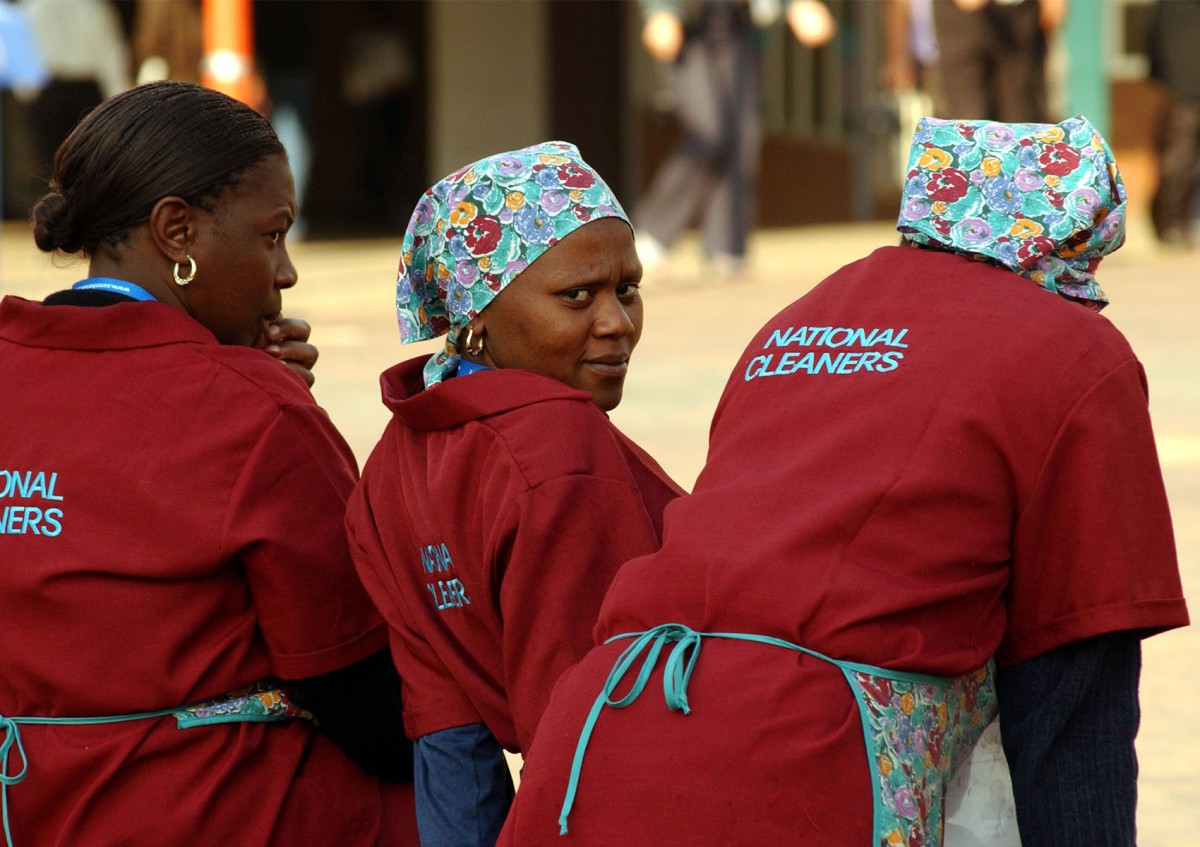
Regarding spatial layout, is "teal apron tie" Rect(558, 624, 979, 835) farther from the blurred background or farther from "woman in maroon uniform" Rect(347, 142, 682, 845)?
the blurred background

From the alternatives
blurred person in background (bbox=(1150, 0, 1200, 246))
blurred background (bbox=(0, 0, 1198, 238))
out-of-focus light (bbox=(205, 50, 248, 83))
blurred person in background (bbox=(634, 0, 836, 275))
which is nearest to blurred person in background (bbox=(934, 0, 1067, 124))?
blurred person in background (bbox=(634, 0, 836, 275))

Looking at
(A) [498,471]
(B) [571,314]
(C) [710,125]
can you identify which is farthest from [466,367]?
(C) [710,125]

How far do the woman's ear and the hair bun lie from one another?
4.7 inches

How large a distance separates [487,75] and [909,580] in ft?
49.8

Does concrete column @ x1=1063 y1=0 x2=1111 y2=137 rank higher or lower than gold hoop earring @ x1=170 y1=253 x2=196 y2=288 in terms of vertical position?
lower

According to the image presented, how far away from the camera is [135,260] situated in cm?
253

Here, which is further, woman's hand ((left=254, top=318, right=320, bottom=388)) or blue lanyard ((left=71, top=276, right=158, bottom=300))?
woman's hand ((left=254, top=318, right=320, bottom=388))

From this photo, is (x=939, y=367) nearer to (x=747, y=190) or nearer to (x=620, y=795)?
(x=620, y=795)

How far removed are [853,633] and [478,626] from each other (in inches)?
20.6

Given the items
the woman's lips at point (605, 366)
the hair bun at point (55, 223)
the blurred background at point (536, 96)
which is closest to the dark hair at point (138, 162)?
the hair bun at point (55, 223)

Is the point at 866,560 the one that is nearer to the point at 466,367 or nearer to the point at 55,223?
the point at 466,367

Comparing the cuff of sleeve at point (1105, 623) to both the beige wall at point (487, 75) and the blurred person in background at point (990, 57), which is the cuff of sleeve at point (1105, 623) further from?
the beige wall at point (487, 75)

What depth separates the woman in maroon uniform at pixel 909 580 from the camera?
1996 mm

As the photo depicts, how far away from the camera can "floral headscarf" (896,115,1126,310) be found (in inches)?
85.1
